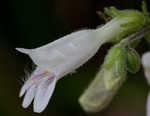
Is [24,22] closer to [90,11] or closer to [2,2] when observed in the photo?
[2,2]

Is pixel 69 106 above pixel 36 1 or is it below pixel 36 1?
below

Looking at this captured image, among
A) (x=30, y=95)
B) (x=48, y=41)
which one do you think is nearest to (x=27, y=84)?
(x=30, y=95)

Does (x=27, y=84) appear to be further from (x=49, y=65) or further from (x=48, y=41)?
(x=48, y=41)

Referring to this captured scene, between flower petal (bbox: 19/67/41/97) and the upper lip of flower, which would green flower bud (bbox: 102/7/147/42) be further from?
flower petal (bbox: 19/67/41/97)

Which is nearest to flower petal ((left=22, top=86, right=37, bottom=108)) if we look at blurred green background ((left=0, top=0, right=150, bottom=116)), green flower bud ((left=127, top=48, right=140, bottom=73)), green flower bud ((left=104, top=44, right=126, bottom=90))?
green flower bud ((left=104, top=44, right=126, bottom=90))

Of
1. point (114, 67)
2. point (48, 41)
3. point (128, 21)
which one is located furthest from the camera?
point (48, 41)

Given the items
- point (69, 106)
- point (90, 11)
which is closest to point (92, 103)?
point (69, 106)

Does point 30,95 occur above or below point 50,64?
below
